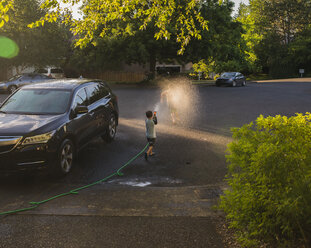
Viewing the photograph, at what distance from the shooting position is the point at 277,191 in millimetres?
3361

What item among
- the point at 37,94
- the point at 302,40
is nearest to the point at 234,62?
the point at 302,40

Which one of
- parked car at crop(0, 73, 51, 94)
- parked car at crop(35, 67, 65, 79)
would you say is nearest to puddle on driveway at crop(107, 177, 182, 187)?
parked car at crop(0, 73, 51, 94)

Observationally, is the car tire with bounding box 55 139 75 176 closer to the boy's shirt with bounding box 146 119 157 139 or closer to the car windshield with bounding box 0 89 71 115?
the car windshield with bounding box 0 89 71 115

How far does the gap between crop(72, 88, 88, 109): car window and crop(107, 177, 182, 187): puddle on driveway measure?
2087 mm

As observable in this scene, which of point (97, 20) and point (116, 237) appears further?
point (97, 20)

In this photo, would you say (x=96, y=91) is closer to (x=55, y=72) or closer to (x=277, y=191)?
(x=277, y=191)

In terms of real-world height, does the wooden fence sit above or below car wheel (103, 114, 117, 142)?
above

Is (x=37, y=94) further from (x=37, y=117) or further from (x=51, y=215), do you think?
(x=51, y=215)

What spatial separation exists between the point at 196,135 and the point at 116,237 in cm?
680

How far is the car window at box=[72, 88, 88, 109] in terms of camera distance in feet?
24.7

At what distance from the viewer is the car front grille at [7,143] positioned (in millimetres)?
5797

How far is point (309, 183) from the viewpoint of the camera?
3.24 m


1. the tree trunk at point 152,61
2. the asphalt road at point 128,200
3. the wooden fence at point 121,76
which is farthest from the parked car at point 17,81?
the wooden fence at point 121,76

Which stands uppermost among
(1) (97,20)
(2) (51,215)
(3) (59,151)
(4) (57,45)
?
(4) (57,45)
